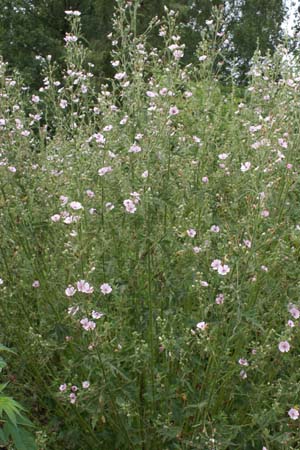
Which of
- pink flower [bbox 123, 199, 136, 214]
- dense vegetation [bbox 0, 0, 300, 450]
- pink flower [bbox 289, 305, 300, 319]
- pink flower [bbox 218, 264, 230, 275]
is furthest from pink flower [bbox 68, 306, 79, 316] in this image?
pink flower [bbox 289, 305, 300, 319]

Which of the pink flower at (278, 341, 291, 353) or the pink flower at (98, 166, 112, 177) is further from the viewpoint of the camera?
the pink flower at (98, 166, 112, 177)

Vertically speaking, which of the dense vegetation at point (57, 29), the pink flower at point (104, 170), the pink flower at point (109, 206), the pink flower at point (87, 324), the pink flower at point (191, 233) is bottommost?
the pink flower at point (87, 324)

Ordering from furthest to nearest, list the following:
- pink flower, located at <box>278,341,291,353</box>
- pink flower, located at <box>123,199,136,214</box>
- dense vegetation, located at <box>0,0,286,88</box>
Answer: dense vegetation, located at <box>0,0,286,88</box>
pink flower, located at <box>123,199,136,214</box>
pink flower, located at <box>278,341,291,353</box>

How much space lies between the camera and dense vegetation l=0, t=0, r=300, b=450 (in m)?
2.70

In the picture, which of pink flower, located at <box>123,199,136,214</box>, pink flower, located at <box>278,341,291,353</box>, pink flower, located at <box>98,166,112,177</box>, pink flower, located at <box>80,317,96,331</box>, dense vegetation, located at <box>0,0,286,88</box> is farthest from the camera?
dense vegetation, located at <box>0,0,286,88</box>

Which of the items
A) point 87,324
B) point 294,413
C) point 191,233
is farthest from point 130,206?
point 294,413

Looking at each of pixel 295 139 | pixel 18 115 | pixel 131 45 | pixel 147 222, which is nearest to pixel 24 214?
pixel 147 222

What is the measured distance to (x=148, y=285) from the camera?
116 inches

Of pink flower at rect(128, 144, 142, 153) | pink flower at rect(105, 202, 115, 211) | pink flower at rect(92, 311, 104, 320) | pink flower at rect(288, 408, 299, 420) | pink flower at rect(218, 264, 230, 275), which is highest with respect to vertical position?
pink flower at rect(128, 144, 142, 153)

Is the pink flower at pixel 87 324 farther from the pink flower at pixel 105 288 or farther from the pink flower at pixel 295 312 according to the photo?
the pink flower at pixel 295 312

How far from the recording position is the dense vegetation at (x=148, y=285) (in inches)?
106

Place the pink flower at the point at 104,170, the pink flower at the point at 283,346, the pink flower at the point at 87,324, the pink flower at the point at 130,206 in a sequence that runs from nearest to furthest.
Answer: the pink flower at the point at 87,324
the pink flower at the point at 283,346
the pink flower at the point at 130,206
the pink flower at the point at 104,170

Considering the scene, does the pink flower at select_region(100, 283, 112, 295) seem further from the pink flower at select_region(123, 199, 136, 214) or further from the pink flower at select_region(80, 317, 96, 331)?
the pink flower at select_region(123, 199, 136, 214)

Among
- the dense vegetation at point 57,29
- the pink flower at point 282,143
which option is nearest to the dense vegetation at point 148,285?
the pink flower at point 282,143
